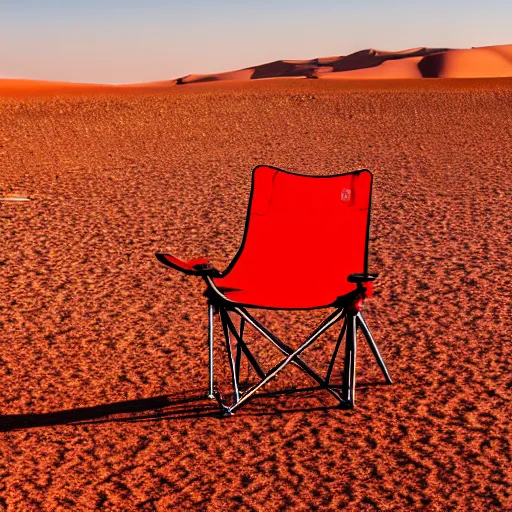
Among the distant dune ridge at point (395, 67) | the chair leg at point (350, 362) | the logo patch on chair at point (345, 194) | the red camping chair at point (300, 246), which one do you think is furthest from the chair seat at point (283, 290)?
the distant dune ridge at point (395, 67)

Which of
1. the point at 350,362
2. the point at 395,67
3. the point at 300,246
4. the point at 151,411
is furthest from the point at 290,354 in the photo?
the point at 395,67

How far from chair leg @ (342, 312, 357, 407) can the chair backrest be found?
0.45m

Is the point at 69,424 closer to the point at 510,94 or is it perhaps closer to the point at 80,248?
the point at 80,248

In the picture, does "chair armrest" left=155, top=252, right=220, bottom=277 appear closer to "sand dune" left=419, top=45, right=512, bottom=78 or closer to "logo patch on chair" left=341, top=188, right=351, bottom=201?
"logo patch on chair" left=341, top=188, right=351, bottom=201

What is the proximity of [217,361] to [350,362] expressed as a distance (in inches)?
35.9

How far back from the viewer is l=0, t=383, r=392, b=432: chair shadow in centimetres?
353

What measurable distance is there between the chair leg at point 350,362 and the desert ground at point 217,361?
2.6 inches

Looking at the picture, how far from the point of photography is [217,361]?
167 inches

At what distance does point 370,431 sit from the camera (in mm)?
3396

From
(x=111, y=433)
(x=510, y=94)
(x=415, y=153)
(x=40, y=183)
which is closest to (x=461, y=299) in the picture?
(x=111, y=433)

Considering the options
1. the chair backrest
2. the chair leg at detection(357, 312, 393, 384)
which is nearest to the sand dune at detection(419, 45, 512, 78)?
the chair backrest

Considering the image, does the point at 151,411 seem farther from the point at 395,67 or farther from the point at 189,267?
the point at 395,67

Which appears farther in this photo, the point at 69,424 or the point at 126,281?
the point at 126,281

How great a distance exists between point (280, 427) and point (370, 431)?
1.10 ft
